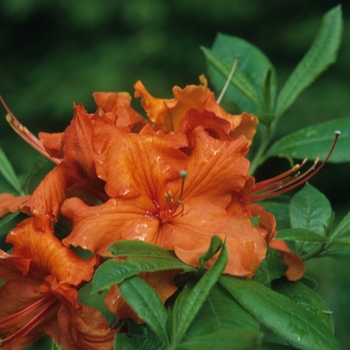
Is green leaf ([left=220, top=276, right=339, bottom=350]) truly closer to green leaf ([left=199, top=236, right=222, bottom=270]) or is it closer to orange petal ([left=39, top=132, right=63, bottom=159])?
green leaf ([left=199, top=236, right=222, bottom=270])

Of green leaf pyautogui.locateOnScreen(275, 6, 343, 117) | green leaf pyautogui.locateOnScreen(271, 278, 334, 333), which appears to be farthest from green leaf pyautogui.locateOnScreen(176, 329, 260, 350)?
green leaf pyautogui.locateOnScreen(275, 6, 343, 117)

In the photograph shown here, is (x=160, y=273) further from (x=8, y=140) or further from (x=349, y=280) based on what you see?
(x=8, y=140)

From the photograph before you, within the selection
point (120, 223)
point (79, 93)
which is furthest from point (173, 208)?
point (79, 93)

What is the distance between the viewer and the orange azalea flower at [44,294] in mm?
913

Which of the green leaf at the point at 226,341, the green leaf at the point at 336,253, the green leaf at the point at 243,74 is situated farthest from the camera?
the green leaf at the point at 243,74

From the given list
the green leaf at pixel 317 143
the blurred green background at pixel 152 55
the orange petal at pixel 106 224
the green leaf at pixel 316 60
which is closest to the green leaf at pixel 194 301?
the orange petal at pixel 106 224

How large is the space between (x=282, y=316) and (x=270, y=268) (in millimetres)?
144

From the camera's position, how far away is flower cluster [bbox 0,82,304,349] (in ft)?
2.96

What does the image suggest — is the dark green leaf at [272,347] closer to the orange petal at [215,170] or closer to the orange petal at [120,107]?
the orange petal at [215,170]

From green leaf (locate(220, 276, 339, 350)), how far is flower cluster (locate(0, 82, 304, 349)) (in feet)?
0.09

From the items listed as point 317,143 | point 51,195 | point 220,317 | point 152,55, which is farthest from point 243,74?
point 152,55

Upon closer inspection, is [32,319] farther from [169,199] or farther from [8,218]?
[169,199]

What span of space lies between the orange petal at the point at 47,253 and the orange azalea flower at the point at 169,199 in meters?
0.03

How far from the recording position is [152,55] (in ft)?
10.5
